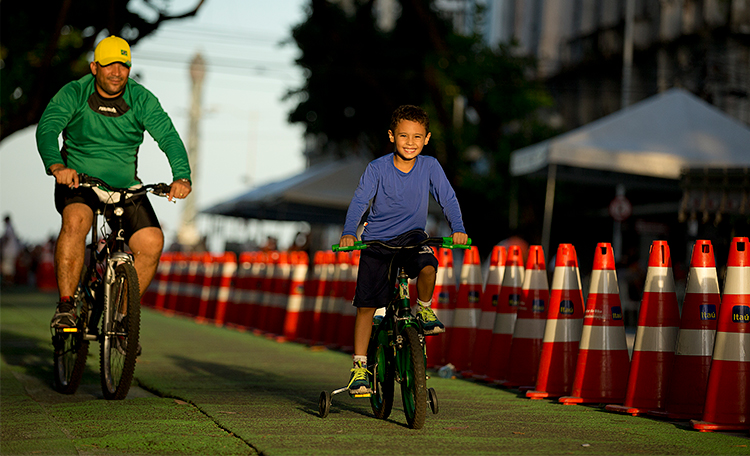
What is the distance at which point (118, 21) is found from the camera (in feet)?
67.6

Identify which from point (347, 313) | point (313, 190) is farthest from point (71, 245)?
point (313, 190)

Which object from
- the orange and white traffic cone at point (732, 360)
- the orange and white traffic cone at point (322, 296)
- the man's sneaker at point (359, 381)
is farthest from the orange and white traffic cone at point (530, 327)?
the orange and white traffic cone at point (322, 296)

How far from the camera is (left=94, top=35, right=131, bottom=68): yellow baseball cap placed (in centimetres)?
664

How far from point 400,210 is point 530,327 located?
2410mm

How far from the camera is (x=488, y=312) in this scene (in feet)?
28.9

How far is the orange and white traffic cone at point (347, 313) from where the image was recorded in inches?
454

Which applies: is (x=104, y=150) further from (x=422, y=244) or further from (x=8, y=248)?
(x=8, y=248)

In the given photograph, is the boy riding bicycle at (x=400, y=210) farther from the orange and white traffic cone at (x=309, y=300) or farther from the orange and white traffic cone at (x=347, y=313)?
the orange and white traffic cone at (x=309, y=300)

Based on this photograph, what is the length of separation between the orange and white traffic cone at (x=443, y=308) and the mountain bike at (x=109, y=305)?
3575mm

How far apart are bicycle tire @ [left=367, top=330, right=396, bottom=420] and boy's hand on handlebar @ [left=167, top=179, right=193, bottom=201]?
4.89 feet

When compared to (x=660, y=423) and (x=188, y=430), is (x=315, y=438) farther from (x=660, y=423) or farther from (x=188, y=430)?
(x=660, y=423)

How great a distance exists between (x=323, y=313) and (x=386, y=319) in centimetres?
669

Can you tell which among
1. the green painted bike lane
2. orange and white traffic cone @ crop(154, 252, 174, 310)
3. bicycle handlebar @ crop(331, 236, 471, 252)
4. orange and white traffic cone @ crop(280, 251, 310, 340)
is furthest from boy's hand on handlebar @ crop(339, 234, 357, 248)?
orange and white traffic cone @ crop(154, 252, 174, 310)

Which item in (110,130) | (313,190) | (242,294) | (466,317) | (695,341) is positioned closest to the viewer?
(695,341)
